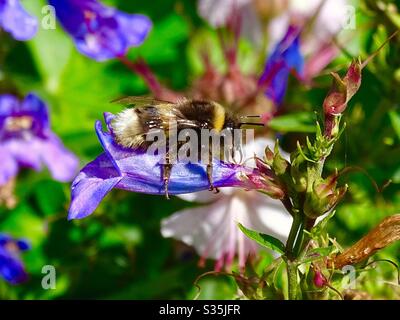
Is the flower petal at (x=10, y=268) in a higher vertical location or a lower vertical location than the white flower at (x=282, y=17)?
lower

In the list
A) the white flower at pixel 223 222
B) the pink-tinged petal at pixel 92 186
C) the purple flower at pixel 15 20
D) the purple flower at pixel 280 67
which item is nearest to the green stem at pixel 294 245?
the pink-tinged petal at pixel 92 186

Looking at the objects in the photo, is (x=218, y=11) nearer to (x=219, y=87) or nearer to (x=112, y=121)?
(x=219, y=87)

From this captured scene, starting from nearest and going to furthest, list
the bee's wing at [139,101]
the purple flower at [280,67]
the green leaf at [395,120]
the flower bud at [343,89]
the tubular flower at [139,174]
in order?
the flower bud at [343,89] < the tubular flower at [139,174] < the bee's wing at [139,101] < the green leaf at [395,120] < the purple flower at [280,67]

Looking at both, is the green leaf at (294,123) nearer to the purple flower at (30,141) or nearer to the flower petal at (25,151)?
the purple flower at (30,141)

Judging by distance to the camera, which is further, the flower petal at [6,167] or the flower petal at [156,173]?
the flower petal at [6,167]

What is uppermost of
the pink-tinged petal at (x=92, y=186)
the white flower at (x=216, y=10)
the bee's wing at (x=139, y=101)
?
the white flower at (x=216, y=10)

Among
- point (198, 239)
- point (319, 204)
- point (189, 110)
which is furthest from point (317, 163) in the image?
point (198, 239)
